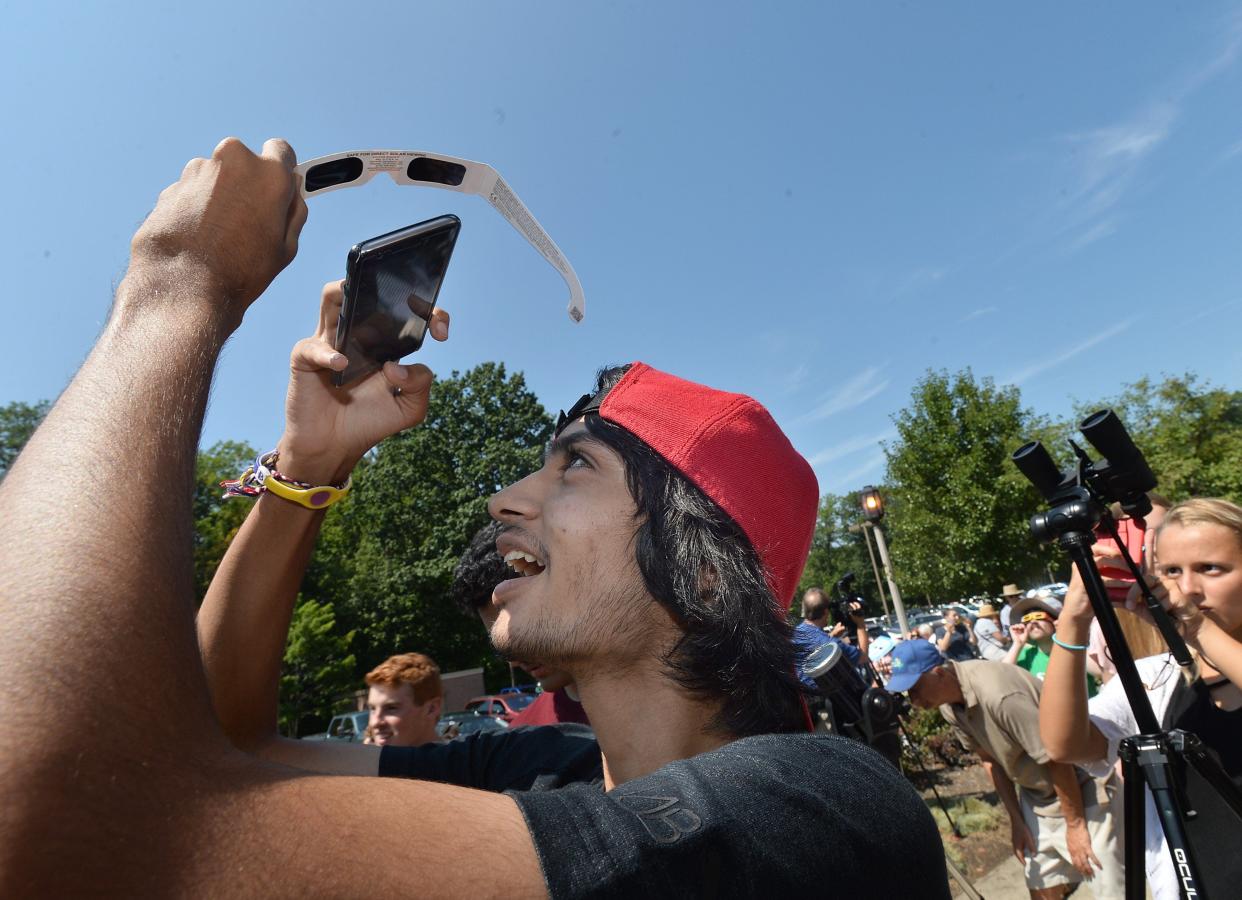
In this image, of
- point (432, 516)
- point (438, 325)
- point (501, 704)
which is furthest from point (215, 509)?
point (438, 325)

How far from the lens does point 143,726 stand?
722 mm

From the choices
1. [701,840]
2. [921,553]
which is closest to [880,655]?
[701,840]

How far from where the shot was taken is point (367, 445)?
Answer: 2.00 m

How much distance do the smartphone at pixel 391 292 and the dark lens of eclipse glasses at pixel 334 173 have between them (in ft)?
0.51

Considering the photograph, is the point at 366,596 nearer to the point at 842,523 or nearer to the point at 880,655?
the point at 880,655

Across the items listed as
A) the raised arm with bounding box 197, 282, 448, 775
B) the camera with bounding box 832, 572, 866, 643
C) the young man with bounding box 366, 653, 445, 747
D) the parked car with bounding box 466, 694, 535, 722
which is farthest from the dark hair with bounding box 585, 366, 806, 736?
the parked car with bounding box 466, 694, 535, 722

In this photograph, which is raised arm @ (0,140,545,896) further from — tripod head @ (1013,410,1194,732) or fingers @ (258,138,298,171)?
tripod head @ (1013,410,1194,732)

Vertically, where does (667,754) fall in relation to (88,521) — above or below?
below

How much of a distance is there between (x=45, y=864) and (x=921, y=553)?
127 feet

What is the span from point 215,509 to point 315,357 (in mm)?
40751

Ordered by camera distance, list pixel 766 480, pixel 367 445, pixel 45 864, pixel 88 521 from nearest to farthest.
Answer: pixel 45 864, pixel 88 521, pixel 766 480, pixel 367 445

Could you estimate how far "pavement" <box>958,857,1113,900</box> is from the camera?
246 inches

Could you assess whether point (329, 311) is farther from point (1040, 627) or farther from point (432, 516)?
point (432, 516)

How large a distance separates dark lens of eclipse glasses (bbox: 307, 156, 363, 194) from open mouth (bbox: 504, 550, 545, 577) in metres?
0.95
